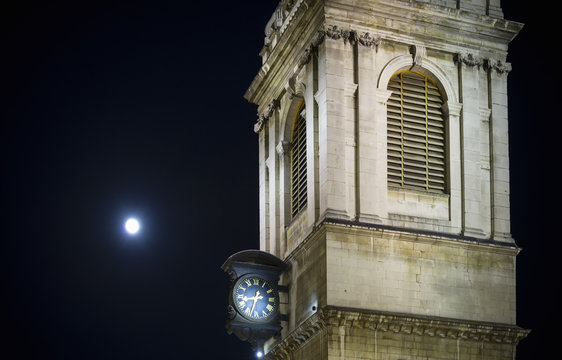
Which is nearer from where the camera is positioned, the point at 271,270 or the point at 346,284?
the point at 346,284

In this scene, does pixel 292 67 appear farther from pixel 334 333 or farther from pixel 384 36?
pixel 334 333

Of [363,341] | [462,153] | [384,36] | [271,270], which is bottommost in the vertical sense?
[363,341]

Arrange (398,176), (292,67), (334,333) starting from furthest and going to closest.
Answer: (292,67) → (398,176) → (334,333)

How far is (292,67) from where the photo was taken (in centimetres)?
5131

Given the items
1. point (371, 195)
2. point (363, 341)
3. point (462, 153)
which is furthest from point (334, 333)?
point (462, 153)

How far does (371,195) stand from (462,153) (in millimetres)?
3966

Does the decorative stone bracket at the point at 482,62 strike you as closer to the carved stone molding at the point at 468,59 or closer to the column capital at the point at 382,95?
the carved stone molding at the point at 468,59

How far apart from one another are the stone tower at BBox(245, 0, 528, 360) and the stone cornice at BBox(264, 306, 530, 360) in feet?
0.15

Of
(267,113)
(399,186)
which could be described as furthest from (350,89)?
(267,113)

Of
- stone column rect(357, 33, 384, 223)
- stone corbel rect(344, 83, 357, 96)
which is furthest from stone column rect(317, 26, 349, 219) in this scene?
stone column rect(357, 33, 384, 223)

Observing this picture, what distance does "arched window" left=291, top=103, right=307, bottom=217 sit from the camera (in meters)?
50.4

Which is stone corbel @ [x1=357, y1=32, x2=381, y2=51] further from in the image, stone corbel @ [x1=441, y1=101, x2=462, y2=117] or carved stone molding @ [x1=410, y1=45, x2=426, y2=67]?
stone corbel @ [x1=441, y1=101, x2=462, y2=117]

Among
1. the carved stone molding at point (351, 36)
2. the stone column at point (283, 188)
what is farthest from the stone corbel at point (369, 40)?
the stone column at point (283, 188)

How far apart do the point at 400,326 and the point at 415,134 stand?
706 cm
